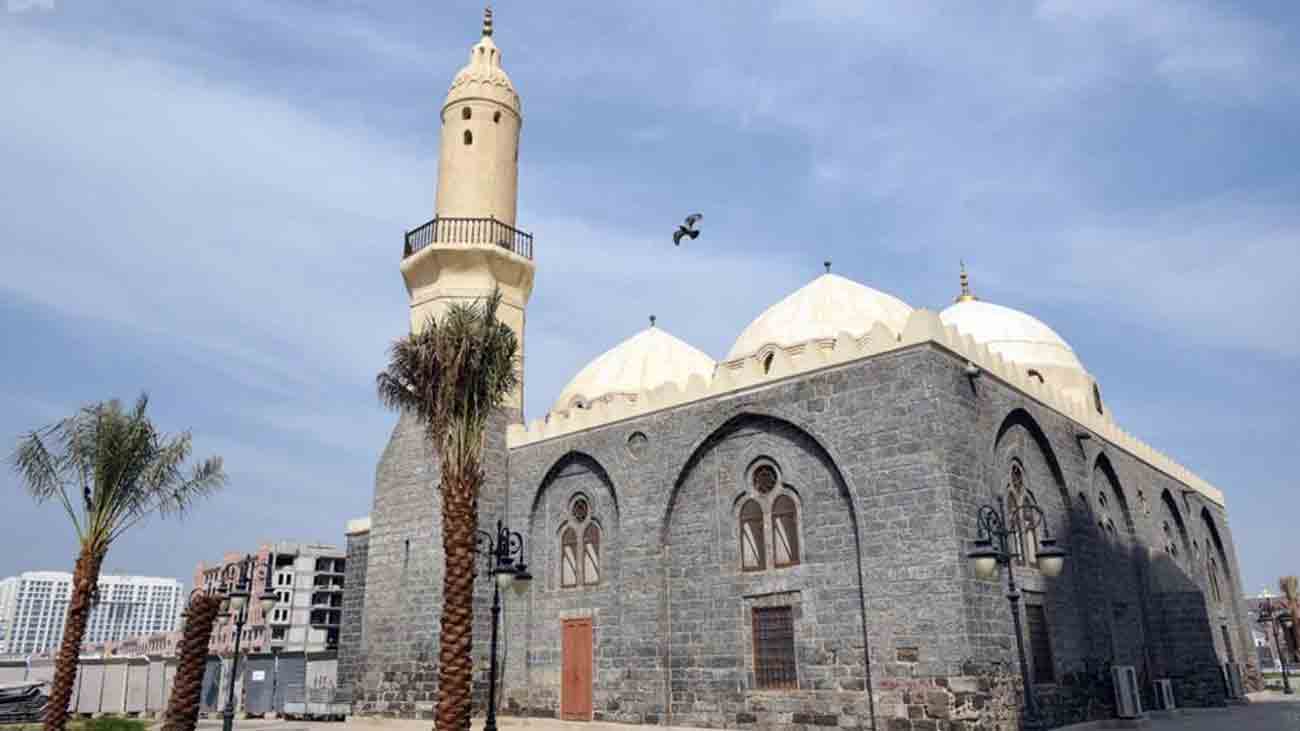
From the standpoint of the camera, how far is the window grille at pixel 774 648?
51.2 ft

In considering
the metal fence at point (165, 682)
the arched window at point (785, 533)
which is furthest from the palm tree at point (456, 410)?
the metal fence at point (165, 682)

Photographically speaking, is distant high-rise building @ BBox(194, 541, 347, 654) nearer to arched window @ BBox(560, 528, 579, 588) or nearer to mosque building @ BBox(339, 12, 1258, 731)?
mosque building @ BBox(339, 12, 1258, 731)

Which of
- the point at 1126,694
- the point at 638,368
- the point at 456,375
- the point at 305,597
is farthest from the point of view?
the point at 305,597

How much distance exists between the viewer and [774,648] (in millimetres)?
15875

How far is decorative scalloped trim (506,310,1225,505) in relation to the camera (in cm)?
1543

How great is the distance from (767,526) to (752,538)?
443mm

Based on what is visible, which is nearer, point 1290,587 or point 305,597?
point 1290,587

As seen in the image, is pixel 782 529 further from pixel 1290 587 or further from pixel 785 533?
pixel 1290 587

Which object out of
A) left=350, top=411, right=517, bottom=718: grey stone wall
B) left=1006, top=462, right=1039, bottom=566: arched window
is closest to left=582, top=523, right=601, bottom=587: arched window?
left=350, top=411, right=517, bottom=718: grey stone wall

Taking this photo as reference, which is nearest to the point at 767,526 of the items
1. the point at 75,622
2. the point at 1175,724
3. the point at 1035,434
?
the point at 1035,434

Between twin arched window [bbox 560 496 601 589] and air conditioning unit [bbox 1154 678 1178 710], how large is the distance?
1235 centimetres

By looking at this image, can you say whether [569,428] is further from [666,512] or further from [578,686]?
[578,686]

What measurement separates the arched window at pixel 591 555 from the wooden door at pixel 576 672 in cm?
87

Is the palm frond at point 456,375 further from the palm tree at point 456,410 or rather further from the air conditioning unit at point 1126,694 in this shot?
the air conditioning unit at point 1126,694
